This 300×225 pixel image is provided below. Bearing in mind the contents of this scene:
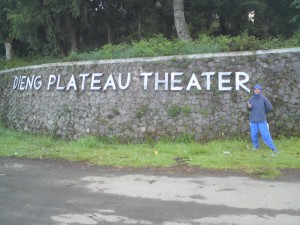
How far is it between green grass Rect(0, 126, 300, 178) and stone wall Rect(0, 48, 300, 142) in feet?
1.89

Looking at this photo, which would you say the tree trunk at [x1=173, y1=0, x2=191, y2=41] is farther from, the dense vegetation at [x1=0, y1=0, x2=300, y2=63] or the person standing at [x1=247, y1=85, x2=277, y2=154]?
the person standing at [x1=247, y1=85, x2=277, y2=154]

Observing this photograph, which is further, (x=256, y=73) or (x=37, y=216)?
(x=256, y=73)

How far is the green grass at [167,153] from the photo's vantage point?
8.22m

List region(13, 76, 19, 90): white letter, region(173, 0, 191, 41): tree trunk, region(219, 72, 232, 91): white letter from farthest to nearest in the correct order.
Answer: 1. region(13, 76, 19, 90): white letter
2. region(173, 0, 191, 41): tree trunk
3. region(219, 72, 232, 91): white letter

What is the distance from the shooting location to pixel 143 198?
6.20 m

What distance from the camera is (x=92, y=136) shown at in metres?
12.5

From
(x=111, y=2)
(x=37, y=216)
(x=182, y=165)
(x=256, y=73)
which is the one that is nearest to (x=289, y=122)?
(x=256, y=73)

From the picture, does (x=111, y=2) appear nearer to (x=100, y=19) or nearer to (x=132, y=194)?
(x=100, y=19)

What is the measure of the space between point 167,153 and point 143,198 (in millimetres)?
3906

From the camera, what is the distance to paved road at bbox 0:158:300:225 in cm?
522

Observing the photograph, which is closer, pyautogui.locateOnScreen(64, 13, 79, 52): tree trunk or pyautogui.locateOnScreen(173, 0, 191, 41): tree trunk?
pyautogui.locateOnScreen(173, 0, 191, 41): tree trunk

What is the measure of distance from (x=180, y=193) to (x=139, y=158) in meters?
3.00

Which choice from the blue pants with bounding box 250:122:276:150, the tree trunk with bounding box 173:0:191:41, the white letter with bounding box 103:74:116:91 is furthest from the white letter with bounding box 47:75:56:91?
the blue pants with bounding box 250:122:276:150

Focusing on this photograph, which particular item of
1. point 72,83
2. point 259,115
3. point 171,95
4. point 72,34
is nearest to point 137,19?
point 72,34
